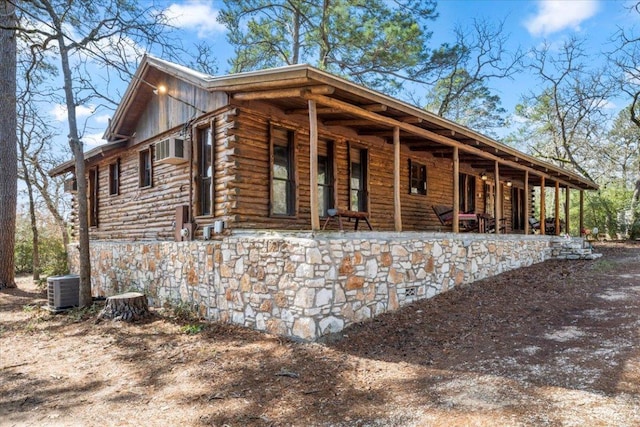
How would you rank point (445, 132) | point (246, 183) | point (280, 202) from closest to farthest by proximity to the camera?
1. point (246, 183)
2. point (280, 202)
3. point (445, 132)

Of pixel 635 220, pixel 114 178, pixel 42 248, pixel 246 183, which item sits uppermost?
pixel 114 178

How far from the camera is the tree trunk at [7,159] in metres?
12.6

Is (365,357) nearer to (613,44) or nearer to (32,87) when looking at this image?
(32,87)

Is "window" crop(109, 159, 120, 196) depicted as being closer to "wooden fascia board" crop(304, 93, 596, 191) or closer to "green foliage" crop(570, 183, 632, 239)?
"wooden fascia board" crop(304, 93, 596, 191)

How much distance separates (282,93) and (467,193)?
9.68 meters

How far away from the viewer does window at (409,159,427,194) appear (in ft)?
→ 38.0

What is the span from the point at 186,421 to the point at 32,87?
1184 cm

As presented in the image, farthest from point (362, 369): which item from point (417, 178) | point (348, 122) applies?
point (417, 178)

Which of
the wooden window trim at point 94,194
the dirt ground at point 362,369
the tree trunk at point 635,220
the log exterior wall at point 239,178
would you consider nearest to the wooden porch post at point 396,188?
the dirt ground at point 362,369

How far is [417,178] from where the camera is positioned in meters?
12.0

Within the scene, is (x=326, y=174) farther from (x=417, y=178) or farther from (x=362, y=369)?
(x=362, y=369)

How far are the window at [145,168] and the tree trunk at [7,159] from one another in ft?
17.3

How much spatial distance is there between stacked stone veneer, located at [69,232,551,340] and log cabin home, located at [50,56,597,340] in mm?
→ 25

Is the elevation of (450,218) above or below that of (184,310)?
above
